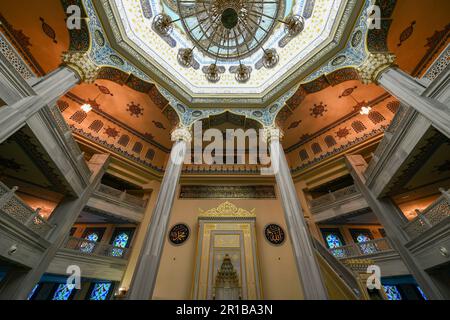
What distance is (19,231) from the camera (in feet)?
16.7

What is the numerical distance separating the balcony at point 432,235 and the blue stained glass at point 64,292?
1183 centimetres

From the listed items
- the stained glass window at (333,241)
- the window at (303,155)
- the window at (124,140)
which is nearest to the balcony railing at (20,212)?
the window at (124,140)

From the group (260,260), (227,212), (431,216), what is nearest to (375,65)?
(431,216)

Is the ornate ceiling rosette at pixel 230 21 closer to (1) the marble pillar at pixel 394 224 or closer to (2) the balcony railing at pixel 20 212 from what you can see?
(1) the marble pillar at pixel 394 224

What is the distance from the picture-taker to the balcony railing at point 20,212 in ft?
15.5

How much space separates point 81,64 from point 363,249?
1140 centimetres

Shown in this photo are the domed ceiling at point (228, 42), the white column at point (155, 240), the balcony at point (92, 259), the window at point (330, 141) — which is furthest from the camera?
the window at point (330, 141)

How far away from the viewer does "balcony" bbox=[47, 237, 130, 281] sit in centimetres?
670

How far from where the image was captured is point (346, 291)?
4.55 meters
